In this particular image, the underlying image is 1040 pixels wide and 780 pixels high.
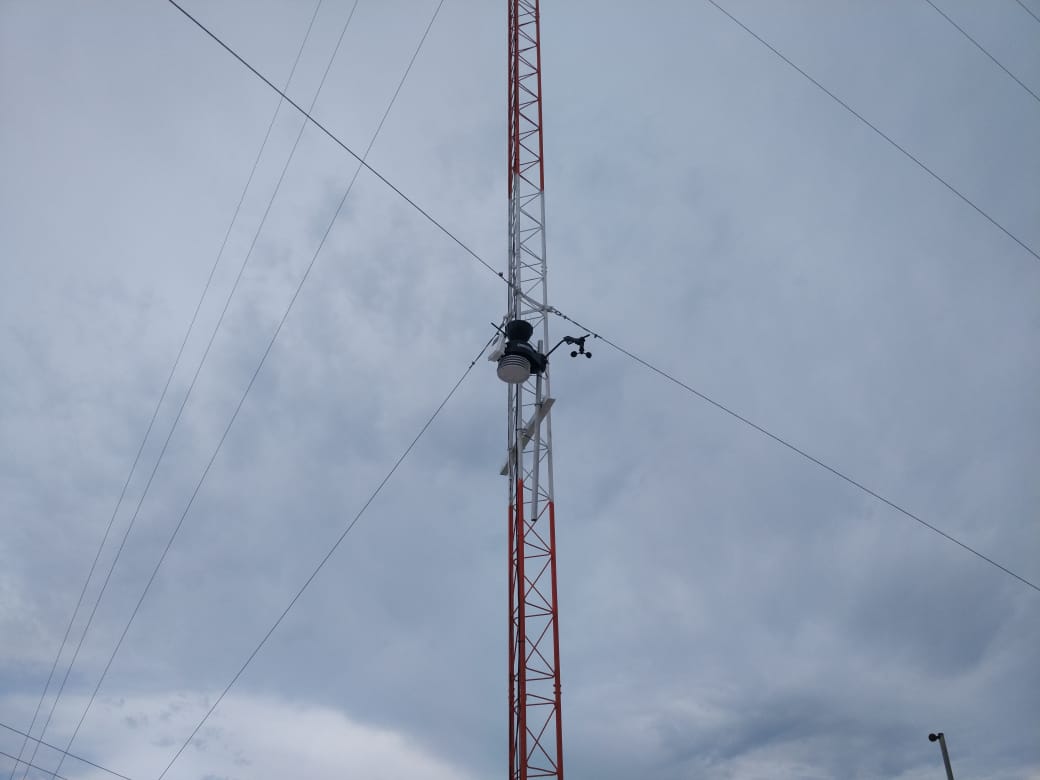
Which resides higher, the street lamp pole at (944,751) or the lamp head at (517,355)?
the lamp head at (517,355)

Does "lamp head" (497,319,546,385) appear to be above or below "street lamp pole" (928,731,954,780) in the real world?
above

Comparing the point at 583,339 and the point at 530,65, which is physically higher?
the point at 530,65

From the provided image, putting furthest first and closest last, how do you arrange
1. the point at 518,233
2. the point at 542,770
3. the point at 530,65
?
the point at 530,65 < the point at 518,233 < the point at 542,770

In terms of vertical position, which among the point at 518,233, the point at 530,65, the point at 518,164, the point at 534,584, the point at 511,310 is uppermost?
the point at 530,65

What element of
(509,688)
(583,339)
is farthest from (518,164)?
(509,688)

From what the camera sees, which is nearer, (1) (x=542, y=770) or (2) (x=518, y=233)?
(1) (x=542, y=770)

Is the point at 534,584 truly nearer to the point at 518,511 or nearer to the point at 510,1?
the point at 518,511

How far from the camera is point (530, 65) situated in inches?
1499

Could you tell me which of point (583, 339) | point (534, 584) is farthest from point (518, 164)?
point (534, 584)

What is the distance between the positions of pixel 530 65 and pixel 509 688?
2628 centimetres

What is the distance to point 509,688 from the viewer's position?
26062mm

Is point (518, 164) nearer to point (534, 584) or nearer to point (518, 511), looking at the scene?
point (518, 511)

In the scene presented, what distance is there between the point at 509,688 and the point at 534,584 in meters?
3.38

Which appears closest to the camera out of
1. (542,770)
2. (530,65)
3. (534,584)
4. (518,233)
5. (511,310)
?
(542,770)
